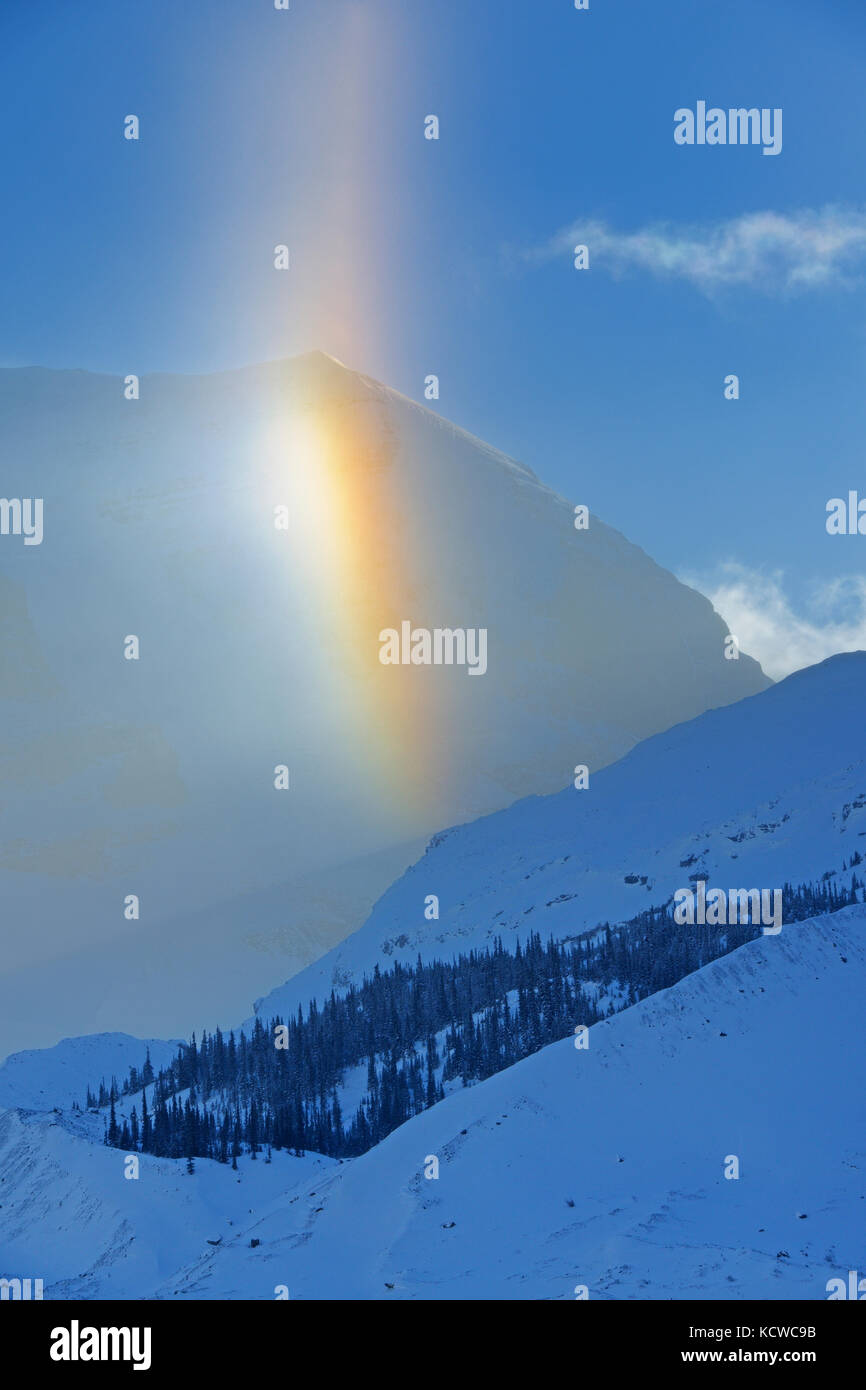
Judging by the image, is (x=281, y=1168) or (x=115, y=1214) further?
(x=281, y=1168)

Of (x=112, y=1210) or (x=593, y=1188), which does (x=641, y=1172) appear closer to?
(x=593, y=1188)

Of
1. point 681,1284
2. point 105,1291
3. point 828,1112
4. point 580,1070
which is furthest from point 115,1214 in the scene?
point 681,1284

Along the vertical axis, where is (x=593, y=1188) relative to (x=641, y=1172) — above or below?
below

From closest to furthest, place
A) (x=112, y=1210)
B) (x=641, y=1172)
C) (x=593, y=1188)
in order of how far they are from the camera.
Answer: (x=593, y=1188) → (x=641, y=1172) → (x=112, y=1210)

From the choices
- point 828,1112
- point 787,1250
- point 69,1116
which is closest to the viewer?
point 787,1250

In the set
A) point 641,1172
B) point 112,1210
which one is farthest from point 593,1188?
point 112,1210

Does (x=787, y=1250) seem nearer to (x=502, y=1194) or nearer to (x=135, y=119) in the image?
(x=502, y=1194)

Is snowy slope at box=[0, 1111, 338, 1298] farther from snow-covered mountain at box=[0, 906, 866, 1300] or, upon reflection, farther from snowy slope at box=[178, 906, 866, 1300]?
snowy slope at box=[178, 906, 866, 1300]

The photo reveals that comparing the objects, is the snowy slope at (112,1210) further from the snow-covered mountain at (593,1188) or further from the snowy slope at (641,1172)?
the snowy slope at (641,1172)
